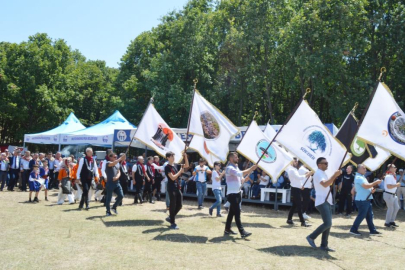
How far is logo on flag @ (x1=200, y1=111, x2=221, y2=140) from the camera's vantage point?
1218 centimetres

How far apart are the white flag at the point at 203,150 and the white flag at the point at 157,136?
48cm

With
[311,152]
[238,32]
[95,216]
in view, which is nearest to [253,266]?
[311,152]

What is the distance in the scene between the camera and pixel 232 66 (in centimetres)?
3441

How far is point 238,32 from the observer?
31.4 metres

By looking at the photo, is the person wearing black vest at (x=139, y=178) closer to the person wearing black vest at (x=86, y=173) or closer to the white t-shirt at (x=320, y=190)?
the person wearing black vest at (x=86, y=173)

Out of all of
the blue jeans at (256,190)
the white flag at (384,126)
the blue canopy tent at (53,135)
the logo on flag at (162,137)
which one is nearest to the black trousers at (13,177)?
the blue canopy tent at (53,135)

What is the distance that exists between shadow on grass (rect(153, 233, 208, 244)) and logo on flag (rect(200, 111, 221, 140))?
335 cm

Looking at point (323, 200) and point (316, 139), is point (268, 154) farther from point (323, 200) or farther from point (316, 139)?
point (323, 200)

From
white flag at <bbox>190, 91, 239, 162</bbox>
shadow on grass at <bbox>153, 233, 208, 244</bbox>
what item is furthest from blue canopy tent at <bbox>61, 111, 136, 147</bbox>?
shadow on grass at <bbox>153, 233, 208, 244</bbox>

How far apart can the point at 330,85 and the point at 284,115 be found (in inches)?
429

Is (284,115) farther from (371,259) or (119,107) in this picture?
(371,259)

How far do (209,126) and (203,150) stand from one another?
85 centimetres

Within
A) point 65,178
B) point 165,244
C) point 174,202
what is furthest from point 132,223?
point 65,178

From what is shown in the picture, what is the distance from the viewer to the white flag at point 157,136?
1263 cm
